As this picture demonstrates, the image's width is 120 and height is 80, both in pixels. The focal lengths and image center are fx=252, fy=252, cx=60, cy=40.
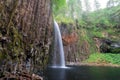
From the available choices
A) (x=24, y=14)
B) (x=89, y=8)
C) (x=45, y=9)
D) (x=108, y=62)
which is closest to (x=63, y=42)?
(x=108, y=62)

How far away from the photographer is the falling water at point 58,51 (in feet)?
174

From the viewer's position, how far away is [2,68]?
23.5 m

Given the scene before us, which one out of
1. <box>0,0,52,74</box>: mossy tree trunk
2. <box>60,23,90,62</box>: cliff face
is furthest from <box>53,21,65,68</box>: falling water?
<box>0,0,52,74</box>: mossy tree trunk

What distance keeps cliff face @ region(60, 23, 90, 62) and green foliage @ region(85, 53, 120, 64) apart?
71.4 inches

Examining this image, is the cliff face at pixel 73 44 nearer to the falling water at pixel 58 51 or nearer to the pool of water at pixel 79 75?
the falling water at pixel 58 51

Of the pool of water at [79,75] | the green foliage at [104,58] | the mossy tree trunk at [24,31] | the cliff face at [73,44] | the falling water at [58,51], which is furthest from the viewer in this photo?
the green foliage at [104,58]

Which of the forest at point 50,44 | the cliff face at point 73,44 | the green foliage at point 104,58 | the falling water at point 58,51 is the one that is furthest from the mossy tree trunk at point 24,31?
the green foliage at point 104,58

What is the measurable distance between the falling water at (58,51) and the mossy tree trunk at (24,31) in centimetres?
1102

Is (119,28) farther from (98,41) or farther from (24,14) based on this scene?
(24,14)

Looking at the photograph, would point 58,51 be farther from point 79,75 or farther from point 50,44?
point 79,75

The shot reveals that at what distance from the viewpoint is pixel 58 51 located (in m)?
55.2

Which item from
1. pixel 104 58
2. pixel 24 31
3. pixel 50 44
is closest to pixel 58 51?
pixel 50 44

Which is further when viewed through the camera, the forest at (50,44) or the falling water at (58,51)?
the falling water at (58,51)

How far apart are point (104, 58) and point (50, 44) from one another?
2265cm
